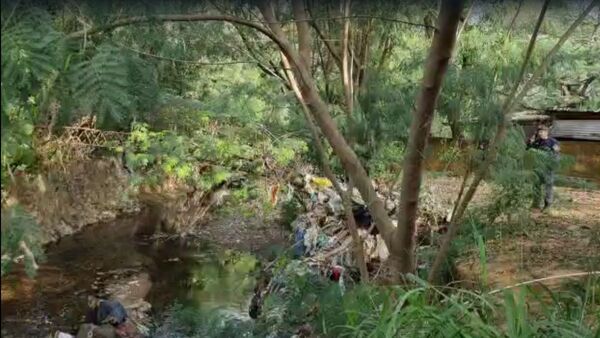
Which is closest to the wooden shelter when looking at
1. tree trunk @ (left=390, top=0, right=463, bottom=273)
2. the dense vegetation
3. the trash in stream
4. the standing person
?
the standing person

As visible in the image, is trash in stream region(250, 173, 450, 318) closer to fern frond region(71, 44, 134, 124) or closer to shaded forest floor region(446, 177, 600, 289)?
shaded forest floor region(446, 177, 600, 289)

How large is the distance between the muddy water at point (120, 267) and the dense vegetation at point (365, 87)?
1240mm

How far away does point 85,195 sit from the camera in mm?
9086

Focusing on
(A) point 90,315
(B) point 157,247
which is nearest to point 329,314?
(A) point 90,315

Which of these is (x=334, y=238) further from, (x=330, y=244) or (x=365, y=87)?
(x=365, y=87)

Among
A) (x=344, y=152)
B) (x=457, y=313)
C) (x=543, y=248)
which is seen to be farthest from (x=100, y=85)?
(x=543, y=248)

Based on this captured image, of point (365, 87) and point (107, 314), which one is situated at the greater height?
point (365, 87)

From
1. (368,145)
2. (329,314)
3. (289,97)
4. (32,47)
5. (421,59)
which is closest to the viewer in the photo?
(32,47)

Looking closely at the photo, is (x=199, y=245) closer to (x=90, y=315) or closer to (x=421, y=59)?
(x=90, y=315)

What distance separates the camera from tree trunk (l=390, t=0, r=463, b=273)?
6.13 ft

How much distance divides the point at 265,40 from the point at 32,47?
10.7 feet

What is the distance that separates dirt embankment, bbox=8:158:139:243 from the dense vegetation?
3.11 metres

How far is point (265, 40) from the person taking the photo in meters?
4.11

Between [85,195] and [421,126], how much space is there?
761 centimetres
